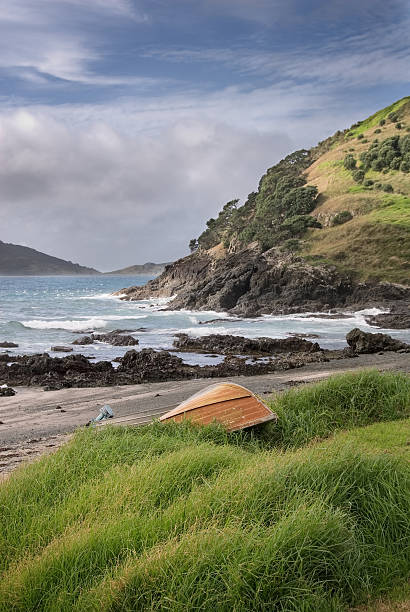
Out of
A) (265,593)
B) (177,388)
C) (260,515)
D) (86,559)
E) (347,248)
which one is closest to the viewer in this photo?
(265,593)

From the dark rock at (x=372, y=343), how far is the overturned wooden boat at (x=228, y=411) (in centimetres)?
1433

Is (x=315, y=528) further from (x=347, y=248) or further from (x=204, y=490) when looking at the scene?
(x=347, y=248)

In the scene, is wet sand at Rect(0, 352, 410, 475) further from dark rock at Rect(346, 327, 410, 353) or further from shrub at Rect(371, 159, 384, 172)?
shrub at Rect(371, 159, 384, 172)

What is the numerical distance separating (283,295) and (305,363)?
28.6 m

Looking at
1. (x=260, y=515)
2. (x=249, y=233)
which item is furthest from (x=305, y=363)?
(x=249, y=233)

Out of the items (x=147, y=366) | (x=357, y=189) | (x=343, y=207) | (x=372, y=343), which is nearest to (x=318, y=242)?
(x=343, y=207)

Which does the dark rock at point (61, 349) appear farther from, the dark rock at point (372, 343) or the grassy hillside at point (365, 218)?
the grassy hillside at point (365, 218)

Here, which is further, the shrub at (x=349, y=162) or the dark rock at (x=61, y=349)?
the shrub at (x=349, y=162)

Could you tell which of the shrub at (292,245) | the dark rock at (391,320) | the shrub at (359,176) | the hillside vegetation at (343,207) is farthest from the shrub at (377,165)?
the dark rock at (391,320)

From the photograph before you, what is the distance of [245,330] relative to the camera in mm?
33375

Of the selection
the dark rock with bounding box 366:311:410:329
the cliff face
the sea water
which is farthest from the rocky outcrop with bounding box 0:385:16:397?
the cliff face

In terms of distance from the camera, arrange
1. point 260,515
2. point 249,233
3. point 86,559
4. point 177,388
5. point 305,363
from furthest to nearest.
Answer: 1. point 249,233
2. point 305,363
3. point 177,388
4. point 260,515
5. point 86,559

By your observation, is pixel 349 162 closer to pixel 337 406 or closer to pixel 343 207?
pixel 343 207

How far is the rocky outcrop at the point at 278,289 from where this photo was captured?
148 ft
